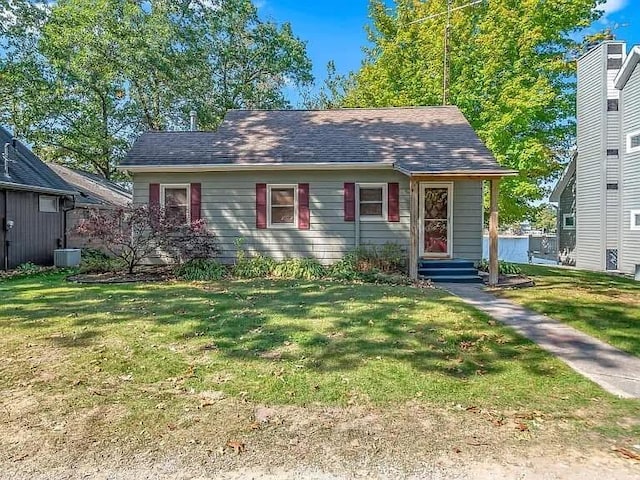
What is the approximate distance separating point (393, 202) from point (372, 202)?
57cm

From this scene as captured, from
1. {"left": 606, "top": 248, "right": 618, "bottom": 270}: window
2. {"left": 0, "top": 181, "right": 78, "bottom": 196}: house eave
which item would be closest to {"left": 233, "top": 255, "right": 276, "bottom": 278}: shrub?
{"left": 0, "top": 181, "right": 78, "bottom": 196}: house eave

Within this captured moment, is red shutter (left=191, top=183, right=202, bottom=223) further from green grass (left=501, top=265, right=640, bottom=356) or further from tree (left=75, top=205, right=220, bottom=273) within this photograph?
green grass (left=501, top=265, right=640, bottom=356)

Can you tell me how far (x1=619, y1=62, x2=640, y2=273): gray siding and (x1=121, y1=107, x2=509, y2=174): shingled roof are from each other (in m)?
5.74

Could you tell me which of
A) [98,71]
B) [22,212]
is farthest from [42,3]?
[22,212]

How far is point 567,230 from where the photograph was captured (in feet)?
59.0

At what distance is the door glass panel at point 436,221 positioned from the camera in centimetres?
1146

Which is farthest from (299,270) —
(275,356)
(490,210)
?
(275,356)

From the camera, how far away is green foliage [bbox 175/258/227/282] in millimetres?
10016

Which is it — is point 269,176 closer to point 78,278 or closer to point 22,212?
point 78,278

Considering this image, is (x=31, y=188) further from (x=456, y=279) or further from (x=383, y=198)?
(x=456, y=279)

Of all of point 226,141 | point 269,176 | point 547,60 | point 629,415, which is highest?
point 547,60

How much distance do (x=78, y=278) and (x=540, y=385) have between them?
9.55 m

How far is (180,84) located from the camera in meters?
22.5

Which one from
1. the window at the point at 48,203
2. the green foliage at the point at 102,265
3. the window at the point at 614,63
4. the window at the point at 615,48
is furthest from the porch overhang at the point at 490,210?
the window at the point at 48,203
